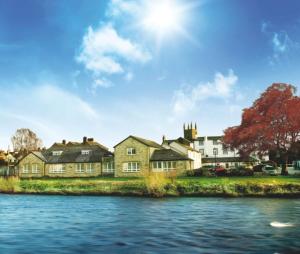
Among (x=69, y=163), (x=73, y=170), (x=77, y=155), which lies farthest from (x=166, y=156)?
(x=69, y=163)

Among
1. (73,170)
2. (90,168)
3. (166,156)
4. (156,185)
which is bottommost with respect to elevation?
(156,185)

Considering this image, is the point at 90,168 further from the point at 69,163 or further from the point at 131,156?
the point at 131,156

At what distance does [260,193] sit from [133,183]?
14.4 metres

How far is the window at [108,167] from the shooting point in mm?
76938

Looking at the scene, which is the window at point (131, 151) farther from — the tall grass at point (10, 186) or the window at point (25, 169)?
the tall grass at point (10, 186)

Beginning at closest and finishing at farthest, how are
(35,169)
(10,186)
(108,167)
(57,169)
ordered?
(10,186) → (108,167) → (57,169) → (35,169)

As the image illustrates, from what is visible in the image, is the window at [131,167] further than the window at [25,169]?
No

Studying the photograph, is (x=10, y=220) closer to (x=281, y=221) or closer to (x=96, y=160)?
(x=281, y=221)

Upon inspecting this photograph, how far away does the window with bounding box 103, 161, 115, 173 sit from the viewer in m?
76.9

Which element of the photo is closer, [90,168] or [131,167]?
[131,167]

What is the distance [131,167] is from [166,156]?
6762 millimetres

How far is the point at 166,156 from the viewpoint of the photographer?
234 ft

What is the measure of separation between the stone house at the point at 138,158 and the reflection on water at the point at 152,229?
3842cm

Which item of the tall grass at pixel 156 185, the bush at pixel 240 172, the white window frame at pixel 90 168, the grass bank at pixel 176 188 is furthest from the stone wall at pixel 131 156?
the tall grass at pixel 156 185
